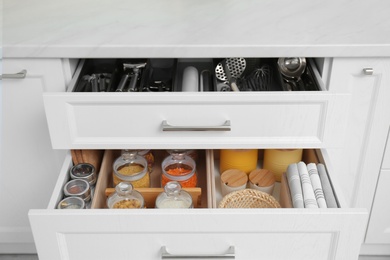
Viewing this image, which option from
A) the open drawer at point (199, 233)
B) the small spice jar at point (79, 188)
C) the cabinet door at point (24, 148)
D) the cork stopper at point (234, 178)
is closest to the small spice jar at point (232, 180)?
the cork stopper at point (234, 178)

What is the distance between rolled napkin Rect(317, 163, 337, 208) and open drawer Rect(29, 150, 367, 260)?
0.05 ft

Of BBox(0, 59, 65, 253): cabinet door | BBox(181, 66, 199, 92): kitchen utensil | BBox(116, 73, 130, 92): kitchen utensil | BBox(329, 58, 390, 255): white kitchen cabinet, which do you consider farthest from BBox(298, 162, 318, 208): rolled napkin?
BBox(0, 59, 65, 253): cabinet door

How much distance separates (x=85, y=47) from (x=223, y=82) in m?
0.40

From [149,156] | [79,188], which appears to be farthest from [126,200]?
A: [149,156]

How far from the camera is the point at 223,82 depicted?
1.45m

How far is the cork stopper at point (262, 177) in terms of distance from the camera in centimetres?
133

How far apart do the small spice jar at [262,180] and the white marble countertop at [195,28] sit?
31cm

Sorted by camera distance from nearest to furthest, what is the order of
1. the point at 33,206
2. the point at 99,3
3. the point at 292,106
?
the point at 292,106 < the point at 99,3 < the point at 33,206

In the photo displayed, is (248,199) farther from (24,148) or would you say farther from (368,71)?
(24,148)

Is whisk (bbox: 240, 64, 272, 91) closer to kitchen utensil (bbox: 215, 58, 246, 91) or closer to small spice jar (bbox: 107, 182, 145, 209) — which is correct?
kitchen utensil (bbox: 215, 58, 246, 91)

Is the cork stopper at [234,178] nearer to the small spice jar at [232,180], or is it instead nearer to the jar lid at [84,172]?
the small spice jar at [232,180]

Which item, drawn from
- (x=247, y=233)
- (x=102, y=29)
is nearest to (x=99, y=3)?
(x=102, y=29)

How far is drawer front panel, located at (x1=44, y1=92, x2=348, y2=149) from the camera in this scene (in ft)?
3.76

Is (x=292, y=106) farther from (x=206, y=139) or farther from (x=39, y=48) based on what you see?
(x=39, y=48)
